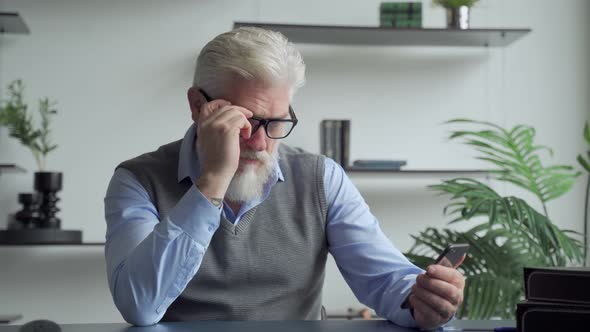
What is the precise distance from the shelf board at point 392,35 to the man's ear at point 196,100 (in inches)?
65.2

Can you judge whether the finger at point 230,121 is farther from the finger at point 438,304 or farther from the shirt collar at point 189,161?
the finger at point 438,304

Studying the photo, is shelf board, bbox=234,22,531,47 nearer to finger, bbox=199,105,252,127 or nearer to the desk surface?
finger, bbox=199,105,252,127

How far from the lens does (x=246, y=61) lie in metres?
1.81

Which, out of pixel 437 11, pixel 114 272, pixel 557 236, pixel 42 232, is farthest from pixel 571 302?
pixel 437 11

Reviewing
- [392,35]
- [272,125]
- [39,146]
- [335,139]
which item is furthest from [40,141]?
[272,125]

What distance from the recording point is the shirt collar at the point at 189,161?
1.85 meters

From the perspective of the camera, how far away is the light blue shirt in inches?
61.8

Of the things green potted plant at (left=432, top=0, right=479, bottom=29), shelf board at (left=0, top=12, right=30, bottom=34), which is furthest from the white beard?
green potted plant at (left=432, top=0, right=479, bottom=29)

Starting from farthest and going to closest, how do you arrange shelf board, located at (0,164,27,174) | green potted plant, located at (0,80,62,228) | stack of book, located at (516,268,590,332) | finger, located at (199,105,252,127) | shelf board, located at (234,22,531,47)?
shelf board, located at (234,22,531,47) → green potted plant, located at (0,80,62,228) → shelf board, located at (0,164,27,174) → finger, located at (199,105,252,127) → stack of book, located at (516,268,590,332)

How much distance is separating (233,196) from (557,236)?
5.27 feet

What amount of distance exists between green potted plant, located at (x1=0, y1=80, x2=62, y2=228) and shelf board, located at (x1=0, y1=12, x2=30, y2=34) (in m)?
0.22

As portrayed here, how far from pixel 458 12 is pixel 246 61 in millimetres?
2119

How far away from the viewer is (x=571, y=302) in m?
1.16

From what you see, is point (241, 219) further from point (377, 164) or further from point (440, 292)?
point (377, 164)
